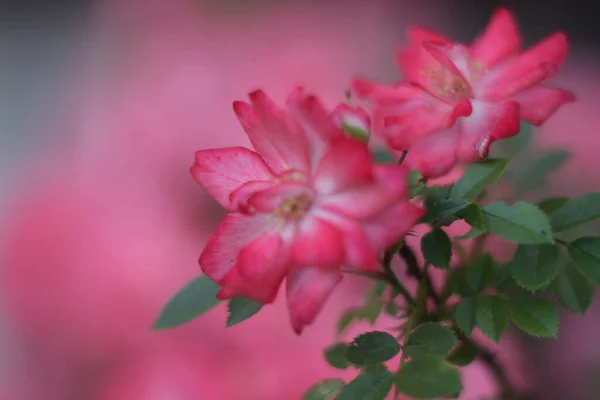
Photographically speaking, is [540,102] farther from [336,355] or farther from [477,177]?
[336,355]

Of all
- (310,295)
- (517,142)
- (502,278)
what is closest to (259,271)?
(310,295)

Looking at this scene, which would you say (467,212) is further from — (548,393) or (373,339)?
(548,393)

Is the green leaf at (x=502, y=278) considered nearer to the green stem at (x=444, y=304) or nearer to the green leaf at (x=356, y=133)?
the green stem at (x=444, y=304)

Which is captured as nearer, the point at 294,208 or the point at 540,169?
the point at 294,208

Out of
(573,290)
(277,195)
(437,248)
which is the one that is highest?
(277,195)

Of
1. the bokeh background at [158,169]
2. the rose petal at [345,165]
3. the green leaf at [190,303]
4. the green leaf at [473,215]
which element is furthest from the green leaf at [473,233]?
the bokeh background at [158,169]

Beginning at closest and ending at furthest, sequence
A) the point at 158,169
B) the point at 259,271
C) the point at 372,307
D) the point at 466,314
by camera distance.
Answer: the point at 259,271, the point at 466,314, the point at 372,307, the point at 158,169

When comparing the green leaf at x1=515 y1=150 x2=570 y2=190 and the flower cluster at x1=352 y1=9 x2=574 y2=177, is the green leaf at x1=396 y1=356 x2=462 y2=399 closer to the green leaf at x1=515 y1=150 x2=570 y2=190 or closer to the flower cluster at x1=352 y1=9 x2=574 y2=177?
the flower cluster at x1=352 y1=9 x2=574 y2=177
